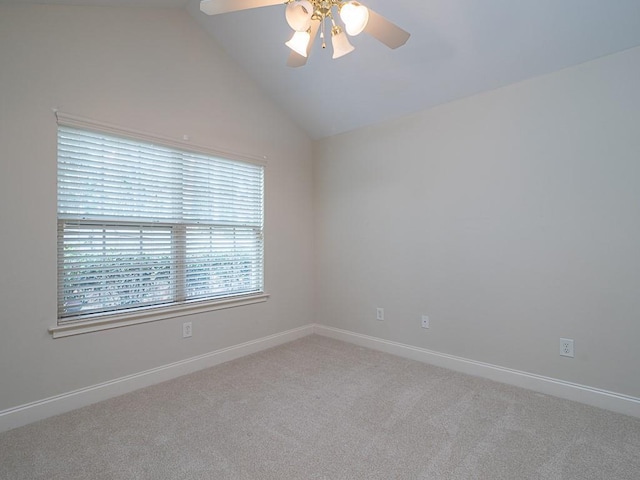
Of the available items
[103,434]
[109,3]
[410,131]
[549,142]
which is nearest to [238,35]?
[109,3]

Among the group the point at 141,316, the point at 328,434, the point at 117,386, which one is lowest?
the point at 328,434

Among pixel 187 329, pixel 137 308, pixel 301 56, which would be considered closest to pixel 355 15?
pixel 301 56

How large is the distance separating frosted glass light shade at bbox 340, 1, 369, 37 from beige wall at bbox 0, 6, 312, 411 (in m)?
1.78

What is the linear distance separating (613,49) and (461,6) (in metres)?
1.02

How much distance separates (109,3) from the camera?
233 cm

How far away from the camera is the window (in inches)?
88.9

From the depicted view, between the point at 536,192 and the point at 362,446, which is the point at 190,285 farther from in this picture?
the point at 536,192

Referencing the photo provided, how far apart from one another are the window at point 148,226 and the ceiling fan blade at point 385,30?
6.09 feet

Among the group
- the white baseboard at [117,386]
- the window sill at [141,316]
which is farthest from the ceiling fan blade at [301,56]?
the white baseboard at [117,386]

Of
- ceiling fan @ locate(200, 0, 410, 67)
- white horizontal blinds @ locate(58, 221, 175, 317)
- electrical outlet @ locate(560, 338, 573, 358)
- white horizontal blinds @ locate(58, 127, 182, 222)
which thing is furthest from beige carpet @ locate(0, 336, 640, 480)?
ceiling fan @ locate(200, 0, 410, 67)

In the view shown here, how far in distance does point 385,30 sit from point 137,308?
8.28 feet

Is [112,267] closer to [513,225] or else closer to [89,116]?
[89,116]

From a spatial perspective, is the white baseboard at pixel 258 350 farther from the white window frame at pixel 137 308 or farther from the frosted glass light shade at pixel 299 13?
the frosted glass light shade at pixel 299 13

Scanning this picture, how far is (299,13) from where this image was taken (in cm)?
152
